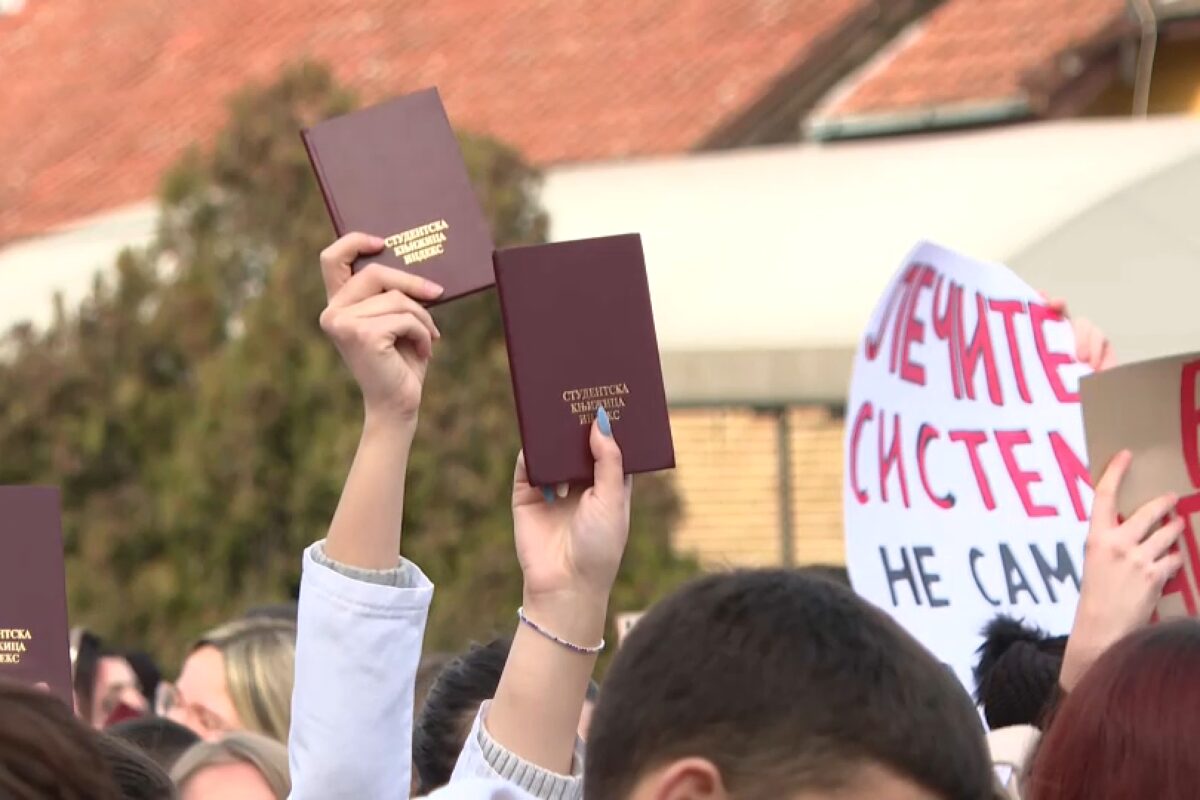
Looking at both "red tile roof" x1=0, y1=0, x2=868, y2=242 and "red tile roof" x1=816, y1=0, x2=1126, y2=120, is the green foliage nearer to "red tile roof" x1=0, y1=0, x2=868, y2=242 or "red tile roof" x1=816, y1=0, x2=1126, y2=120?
"red tile roof" x1=816, y1=0, x2=1126, y2=120

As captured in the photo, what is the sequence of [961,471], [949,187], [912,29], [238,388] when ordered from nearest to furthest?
1. [961,471]
2. [238,388]
3. [949,187]
4. [912,29]

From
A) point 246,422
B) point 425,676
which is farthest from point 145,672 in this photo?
point 425,676

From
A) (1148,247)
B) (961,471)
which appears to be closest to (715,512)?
(1148,247)

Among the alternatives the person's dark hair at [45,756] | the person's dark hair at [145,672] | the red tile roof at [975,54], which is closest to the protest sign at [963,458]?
the person's dark hair at [45,756]

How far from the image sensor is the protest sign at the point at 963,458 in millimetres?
3961

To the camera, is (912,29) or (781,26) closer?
(912,29)

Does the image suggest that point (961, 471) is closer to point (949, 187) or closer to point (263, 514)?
point (263, 514)

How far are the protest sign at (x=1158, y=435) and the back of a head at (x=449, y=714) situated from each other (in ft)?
3.20

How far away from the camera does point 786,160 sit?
11.9 metres

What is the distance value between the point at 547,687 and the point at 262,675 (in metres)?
2.75

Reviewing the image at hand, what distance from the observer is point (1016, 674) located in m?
3.56

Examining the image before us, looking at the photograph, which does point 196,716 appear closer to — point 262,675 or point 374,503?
point 262,675

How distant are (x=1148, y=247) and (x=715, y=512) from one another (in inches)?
296

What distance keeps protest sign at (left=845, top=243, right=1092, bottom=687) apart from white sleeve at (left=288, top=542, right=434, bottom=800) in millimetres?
1768
